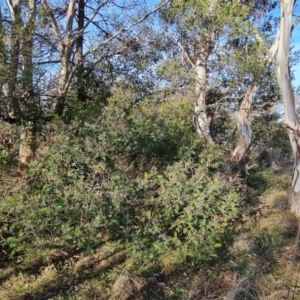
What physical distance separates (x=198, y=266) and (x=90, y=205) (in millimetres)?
1765

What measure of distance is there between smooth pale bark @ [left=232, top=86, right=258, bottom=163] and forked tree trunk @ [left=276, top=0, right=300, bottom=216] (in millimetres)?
1868

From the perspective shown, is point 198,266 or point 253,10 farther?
point 253,10

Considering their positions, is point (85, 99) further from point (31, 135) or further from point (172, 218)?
point (172, 218)

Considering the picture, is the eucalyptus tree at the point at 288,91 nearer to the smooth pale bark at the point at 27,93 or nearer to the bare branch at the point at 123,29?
the bare branch at the point at 123,29

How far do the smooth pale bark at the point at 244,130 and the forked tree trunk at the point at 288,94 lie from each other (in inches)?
73.6

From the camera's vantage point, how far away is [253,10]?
31.1ft

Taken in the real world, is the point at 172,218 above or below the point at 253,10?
below

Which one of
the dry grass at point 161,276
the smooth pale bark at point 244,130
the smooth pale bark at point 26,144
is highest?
the smooth pale bark at point 244,130

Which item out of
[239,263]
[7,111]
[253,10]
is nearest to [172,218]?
[239,263]

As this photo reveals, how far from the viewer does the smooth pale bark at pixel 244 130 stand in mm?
8688

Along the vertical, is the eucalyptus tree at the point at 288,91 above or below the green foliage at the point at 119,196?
above

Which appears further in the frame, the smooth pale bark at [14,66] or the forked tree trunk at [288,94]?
the forked tree trunk at [288,94]

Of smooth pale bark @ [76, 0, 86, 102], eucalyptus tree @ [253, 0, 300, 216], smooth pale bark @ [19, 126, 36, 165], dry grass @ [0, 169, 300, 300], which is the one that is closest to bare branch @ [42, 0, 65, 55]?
smooth pale bark @ [76, 0, 86, 102]

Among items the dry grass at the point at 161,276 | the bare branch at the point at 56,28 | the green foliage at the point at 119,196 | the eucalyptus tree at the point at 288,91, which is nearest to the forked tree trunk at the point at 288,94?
the eucalyptus tree at the point at 288,91
